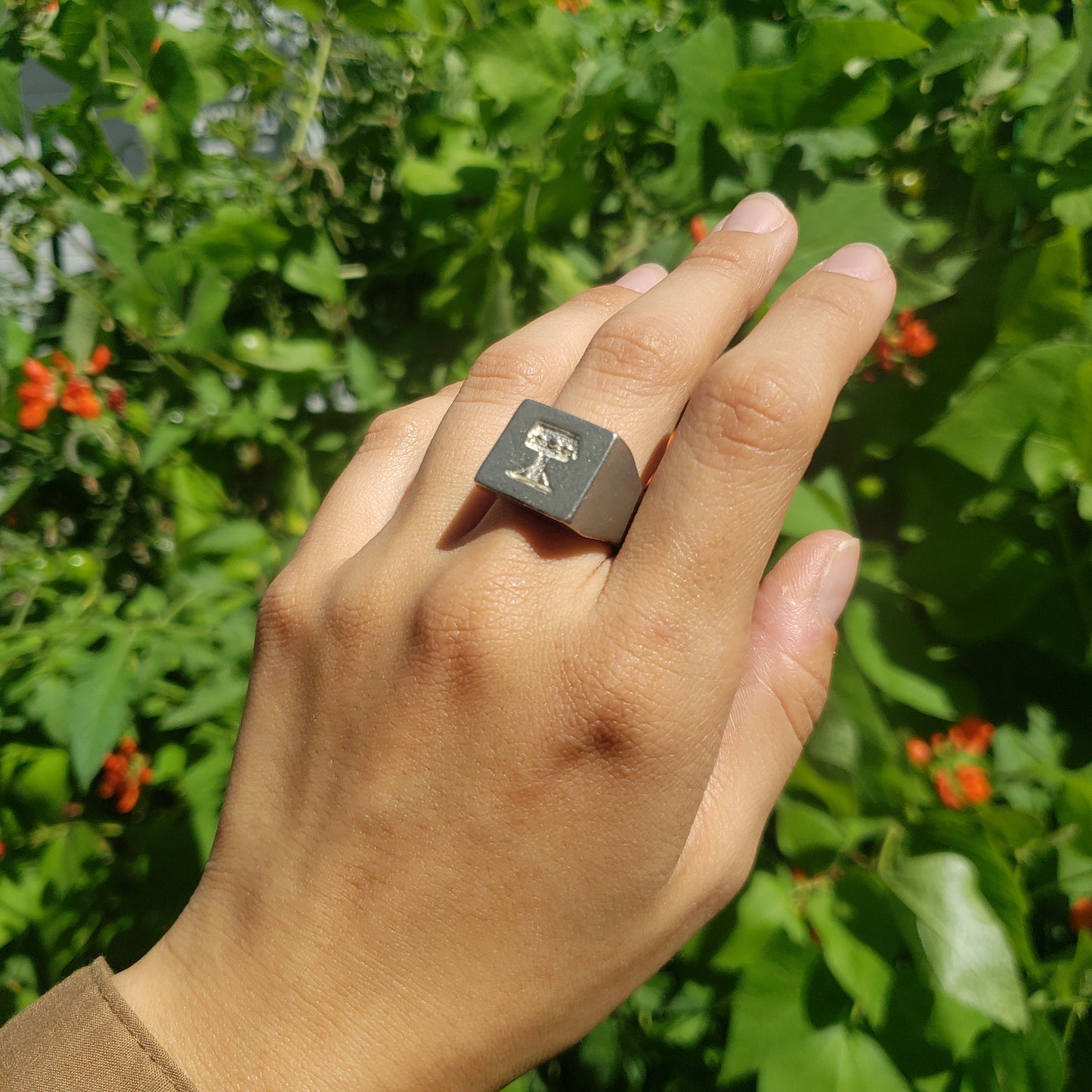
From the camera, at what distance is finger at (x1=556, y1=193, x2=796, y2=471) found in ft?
3.09

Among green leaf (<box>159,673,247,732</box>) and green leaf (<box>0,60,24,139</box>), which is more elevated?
green leaf (<box>0,60,24,139</box>)

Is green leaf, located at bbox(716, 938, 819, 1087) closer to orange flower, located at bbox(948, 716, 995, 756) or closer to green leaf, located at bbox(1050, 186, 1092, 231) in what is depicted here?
orange flower, located at bbox(948, 716, 995, 756)

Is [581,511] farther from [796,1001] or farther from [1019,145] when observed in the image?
[1019,145]

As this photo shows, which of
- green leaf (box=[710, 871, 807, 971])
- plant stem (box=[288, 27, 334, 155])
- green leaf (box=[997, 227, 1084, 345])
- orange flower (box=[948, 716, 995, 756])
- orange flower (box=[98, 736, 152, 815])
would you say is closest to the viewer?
green leaf (box=[997, 227, 1084, 345])

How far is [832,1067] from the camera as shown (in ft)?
3.45

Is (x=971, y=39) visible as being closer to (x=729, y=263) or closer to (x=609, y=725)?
(x=729, y=263)

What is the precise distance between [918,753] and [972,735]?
0.08m

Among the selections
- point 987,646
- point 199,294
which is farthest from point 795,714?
point 199,294

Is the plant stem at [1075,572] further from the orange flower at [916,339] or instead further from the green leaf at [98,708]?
→ the green leaf at [98,708]

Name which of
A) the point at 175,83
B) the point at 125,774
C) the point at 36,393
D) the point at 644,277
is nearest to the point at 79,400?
the point at 36,393

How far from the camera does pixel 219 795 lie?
1314mm

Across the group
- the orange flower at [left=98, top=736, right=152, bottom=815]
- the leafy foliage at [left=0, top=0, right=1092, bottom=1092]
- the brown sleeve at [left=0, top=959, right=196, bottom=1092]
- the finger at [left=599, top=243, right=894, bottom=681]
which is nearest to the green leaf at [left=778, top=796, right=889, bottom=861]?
the leafy foliage at [left=0, top=0, right=1092, bottom=1092]

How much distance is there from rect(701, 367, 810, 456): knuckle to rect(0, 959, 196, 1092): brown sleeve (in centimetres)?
85

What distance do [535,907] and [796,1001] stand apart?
0.53 metres
